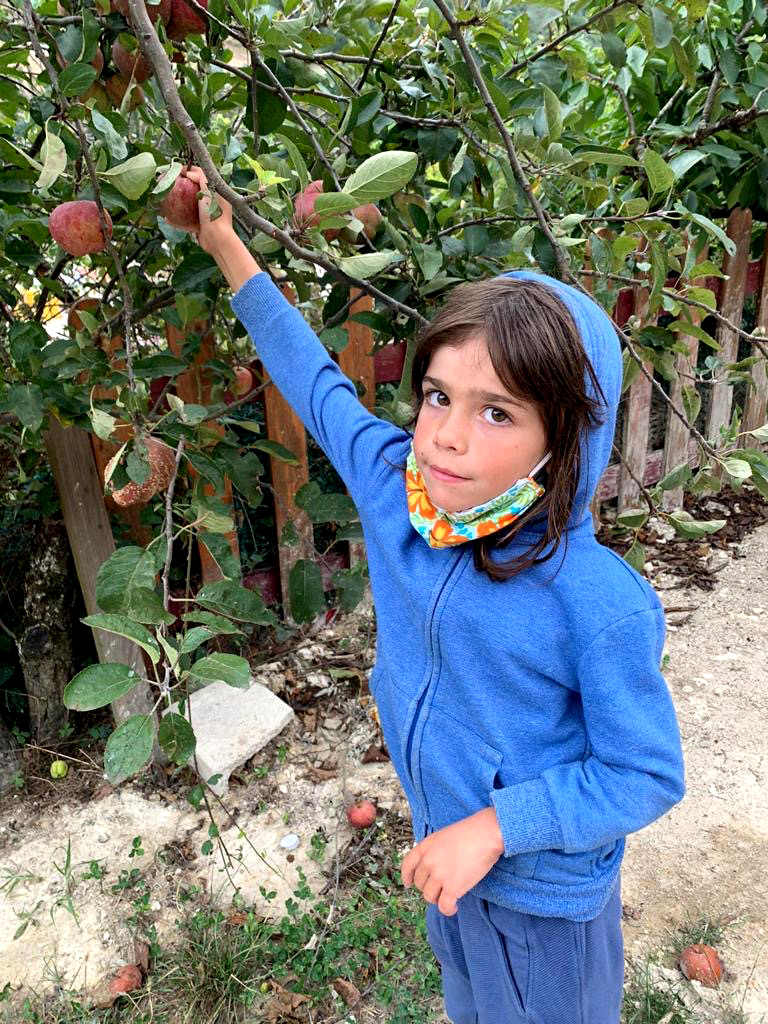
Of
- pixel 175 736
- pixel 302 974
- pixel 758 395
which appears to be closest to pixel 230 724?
pixel 302 974

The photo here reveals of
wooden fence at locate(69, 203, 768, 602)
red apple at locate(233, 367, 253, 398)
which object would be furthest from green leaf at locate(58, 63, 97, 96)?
wooden fence at locate(69, 203, 768, 602)

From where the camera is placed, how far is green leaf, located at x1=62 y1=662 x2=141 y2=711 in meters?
0.91

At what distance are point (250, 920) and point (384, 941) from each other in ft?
0.94

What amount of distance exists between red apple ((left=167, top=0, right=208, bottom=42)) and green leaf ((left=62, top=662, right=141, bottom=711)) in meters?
0.92

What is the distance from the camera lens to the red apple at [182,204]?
3.53 feet

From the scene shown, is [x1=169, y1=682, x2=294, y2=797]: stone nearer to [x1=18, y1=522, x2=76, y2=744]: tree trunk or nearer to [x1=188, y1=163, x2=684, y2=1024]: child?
[x1=18, y1=522, x2=76, y2=744]: tree trunk

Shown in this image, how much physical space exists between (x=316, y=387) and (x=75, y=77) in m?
0.51

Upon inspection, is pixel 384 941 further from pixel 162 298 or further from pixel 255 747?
pixel 162 298

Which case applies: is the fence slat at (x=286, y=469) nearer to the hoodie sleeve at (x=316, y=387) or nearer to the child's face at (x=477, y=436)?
the hoodie sleeve at (x=316, y=387)

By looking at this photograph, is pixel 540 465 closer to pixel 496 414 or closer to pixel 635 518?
pixel 496 414

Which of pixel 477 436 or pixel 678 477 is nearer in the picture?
pixel 477 436

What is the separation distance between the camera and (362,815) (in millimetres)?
1990

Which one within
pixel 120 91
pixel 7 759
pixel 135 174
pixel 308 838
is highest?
pixel 120 91

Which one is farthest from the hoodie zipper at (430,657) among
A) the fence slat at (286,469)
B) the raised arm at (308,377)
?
the fence slat at (286,469)
